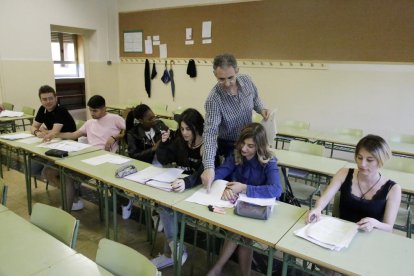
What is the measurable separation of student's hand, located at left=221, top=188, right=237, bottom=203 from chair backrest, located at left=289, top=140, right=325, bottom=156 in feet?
5.43

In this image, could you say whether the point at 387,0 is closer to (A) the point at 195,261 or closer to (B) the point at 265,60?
(B) the point at 265,60

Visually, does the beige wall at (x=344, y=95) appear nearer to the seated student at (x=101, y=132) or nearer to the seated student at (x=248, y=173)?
the seated student at (x=101, y=132)

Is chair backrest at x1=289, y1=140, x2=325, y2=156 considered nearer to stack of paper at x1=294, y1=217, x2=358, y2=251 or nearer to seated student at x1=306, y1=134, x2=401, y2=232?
seated student at x1=306, y1=134, x2=401, y2=232

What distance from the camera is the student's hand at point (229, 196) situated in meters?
1.90

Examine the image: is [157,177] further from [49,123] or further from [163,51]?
[163,51]

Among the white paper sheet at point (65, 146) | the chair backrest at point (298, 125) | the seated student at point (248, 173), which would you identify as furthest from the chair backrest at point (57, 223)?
the chair backrest at point (298, 125)

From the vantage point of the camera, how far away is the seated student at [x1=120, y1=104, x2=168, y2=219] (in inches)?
120

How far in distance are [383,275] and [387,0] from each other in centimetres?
431

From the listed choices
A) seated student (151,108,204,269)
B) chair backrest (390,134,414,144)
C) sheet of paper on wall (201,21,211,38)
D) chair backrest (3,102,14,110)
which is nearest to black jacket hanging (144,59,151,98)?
sheet of paper on wall (201,21,211,38)

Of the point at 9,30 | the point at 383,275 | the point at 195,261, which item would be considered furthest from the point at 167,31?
the point at 383,275

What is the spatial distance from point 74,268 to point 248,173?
3.95 feet

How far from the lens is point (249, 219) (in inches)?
67.1

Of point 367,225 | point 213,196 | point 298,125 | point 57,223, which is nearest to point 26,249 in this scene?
point 57,223

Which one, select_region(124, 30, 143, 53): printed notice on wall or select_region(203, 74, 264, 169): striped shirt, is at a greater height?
select_region(124, 30, 143, 53): printed notice on wall
